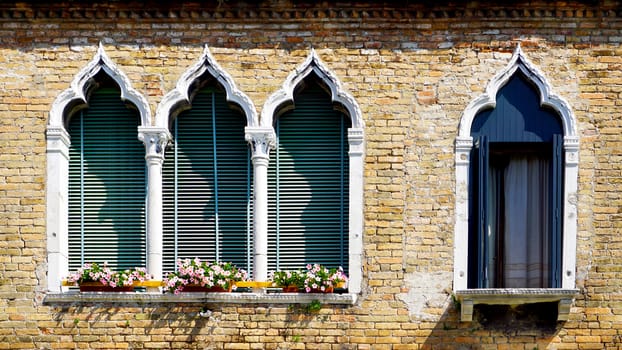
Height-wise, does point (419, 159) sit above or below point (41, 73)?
below

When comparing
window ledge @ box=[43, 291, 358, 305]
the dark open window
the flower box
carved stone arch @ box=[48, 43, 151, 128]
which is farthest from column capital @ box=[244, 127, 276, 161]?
the dark open window

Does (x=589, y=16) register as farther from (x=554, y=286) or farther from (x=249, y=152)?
(x=249, y=152)

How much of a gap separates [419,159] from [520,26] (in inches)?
78.7

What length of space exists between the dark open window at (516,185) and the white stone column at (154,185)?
11.8ft

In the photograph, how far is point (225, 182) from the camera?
15.6 m

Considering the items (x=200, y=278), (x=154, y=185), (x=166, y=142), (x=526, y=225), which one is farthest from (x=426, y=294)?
(x=166, y=142)

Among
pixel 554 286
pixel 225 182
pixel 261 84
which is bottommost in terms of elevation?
pixel 554 286

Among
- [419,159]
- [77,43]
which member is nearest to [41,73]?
[77,43]

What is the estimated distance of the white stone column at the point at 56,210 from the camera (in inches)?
596

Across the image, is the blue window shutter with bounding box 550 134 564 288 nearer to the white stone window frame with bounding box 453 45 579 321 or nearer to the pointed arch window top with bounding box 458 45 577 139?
the white stone window frame with bounding box 453 45 579 321

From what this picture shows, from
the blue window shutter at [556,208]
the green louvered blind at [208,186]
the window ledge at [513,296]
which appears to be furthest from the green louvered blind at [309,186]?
the blue window shutter at [556,208]

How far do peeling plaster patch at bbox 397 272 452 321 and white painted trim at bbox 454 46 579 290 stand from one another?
15 centimetres

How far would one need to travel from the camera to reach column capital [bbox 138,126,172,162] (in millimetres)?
15359

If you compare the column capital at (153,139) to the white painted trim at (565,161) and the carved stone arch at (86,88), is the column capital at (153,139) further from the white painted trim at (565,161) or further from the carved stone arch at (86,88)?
the white painted trim at (565,161)
